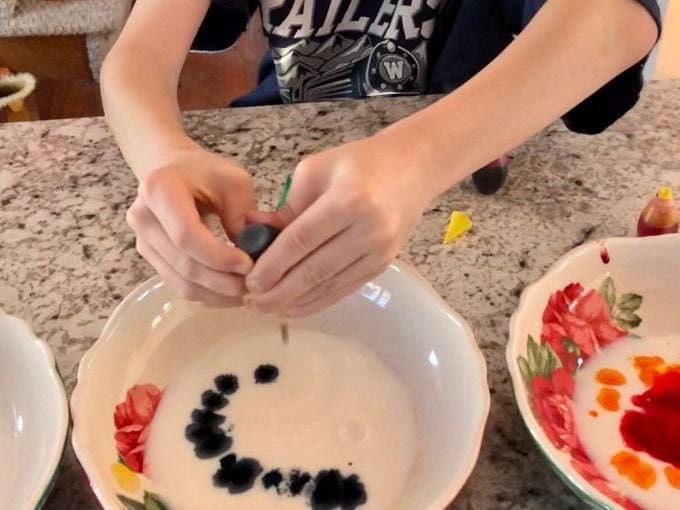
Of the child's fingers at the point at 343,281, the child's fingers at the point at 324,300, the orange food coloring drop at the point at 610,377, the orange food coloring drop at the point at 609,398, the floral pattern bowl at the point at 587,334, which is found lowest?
the orange food coloring drop at the point at 610,377

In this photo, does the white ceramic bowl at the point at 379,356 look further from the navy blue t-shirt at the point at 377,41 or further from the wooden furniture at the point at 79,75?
the wooden furniture at the point at 79,75

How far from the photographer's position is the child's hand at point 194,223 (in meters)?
0.45

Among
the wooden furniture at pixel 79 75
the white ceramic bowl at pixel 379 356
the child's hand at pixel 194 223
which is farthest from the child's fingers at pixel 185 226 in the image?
the wooden furniture at pixel 79 75

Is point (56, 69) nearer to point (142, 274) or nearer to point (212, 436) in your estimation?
point (142, 274)

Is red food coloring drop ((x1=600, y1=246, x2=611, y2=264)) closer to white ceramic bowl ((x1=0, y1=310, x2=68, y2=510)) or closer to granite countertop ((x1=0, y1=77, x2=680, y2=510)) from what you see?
granite countertop ((x1=0, y1=77, x2=680, y2=510))

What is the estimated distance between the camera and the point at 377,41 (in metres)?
0.81

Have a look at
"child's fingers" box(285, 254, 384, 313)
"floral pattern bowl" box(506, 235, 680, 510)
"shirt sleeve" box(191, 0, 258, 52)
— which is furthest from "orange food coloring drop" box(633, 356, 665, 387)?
"shirt sleeve" box(191, 0, 258, 52)

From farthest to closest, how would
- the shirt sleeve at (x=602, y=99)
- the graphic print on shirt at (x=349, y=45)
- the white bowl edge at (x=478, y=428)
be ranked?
the graphic print on shirt at (x=349, y=45)
the shirt sleeve at (x=602, y=99)
the white bowl edge at (x=478, y=428)

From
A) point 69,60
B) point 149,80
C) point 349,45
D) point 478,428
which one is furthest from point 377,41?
point 69,60

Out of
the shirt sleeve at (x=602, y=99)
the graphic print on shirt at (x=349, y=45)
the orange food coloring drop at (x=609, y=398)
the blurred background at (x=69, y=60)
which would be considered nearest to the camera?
the orange food coloring drop at (x=609, y=398)

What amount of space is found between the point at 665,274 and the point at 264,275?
322 millimetres

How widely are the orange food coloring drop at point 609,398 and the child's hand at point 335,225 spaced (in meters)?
0.18

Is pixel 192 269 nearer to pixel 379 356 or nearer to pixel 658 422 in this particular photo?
pixel 379 356

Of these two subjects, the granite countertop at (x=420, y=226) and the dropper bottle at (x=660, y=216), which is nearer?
the granite countertop at (x=420, y=226)
